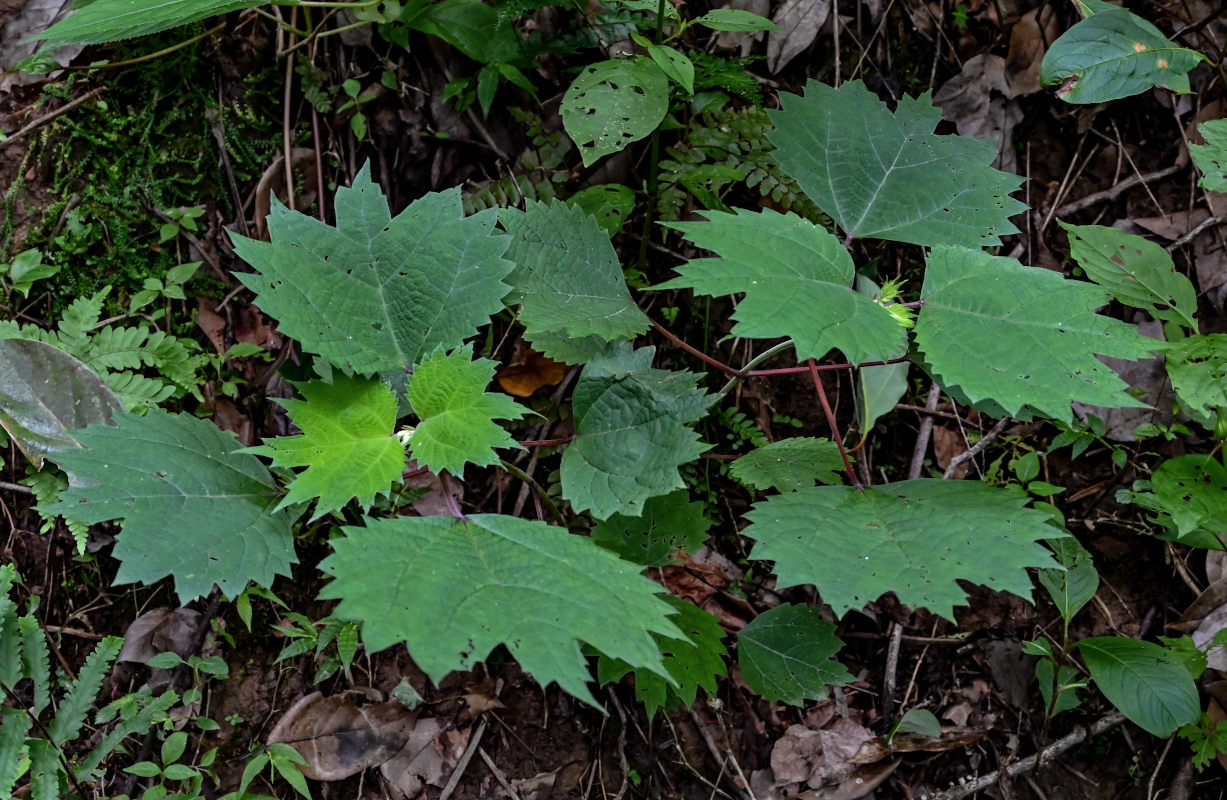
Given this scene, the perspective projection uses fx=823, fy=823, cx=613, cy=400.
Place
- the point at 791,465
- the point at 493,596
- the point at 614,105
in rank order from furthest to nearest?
the point at 614,105
the point at 791,465
the point at 493,596

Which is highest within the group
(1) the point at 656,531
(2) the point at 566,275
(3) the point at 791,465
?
(2) the point at 566,275

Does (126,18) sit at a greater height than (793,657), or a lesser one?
greater

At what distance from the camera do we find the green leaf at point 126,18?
2.14 meters

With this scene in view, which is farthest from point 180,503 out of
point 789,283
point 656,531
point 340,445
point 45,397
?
point 789,283

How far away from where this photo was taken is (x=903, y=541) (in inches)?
77.3

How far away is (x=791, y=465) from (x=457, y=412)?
3.25ft

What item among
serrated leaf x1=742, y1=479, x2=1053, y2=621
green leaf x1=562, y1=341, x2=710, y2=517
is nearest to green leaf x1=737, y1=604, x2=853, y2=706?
serrated leaf x1=742, y1=479, x2=1053, y2=621

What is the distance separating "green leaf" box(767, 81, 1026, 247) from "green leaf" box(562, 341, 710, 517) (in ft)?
2.40

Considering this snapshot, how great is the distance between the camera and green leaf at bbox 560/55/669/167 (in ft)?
8.09

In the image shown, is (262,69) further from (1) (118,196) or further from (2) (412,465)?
(2) (412,465)

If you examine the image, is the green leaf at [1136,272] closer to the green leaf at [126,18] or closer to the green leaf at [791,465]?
the green leaf at [791,465]

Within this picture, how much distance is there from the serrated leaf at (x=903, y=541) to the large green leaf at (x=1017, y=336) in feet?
0.93

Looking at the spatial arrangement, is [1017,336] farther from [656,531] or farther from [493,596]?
[493,596]

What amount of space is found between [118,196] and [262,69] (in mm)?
707
